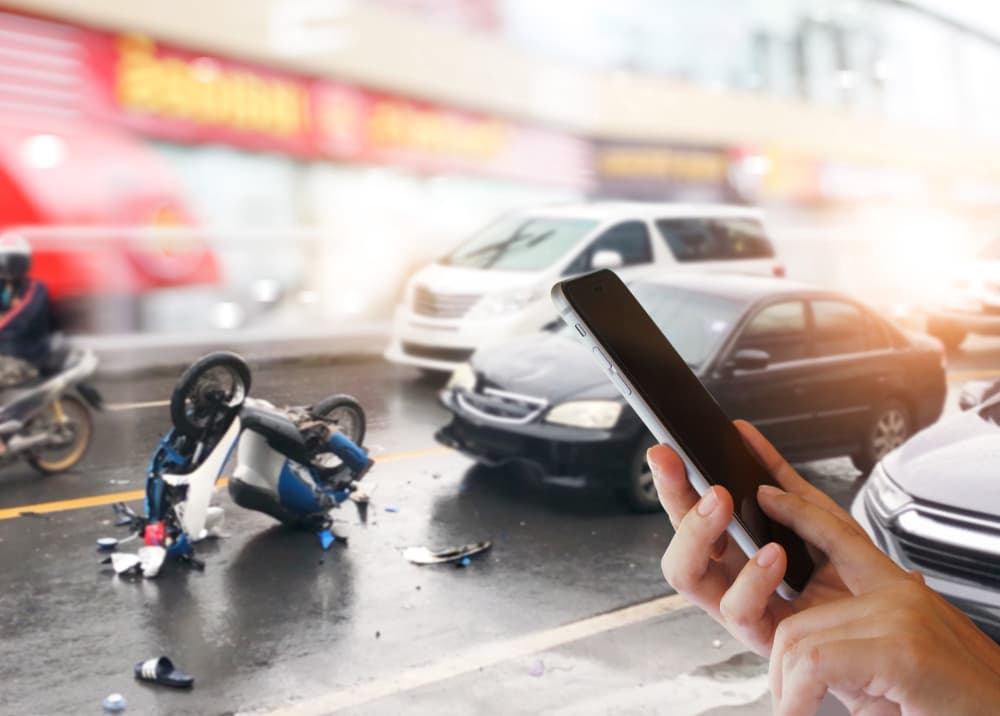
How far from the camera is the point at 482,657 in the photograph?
3.68m

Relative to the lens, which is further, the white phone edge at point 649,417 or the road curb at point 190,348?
the road curb at point 190,348

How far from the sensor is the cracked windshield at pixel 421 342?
3635 mm

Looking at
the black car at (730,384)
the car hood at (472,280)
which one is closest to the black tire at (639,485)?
the black car at (730,384)

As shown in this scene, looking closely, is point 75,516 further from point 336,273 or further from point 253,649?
point 336,273

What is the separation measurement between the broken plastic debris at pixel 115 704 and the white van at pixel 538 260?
1.86m

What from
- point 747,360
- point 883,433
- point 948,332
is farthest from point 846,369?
point 948,332

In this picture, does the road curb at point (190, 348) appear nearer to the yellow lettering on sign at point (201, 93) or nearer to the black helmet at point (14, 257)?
the black helmet at point (14, 257)

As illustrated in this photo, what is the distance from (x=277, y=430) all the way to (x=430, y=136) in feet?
4.28

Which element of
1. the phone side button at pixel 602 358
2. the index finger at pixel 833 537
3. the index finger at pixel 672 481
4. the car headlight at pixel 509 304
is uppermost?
the phone side button at pixel 602 358

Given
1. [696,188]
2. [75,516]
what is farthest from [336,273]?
[696,188]

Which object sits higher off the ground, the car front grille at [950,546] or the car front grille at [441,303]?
the car front grille at [441,303]

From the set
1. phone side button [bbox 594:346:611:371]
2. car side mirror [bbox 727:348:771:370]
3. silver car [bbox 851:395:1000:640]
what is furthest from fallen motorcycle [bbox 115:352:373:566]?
phone side button [bbox 594:346:611:371]

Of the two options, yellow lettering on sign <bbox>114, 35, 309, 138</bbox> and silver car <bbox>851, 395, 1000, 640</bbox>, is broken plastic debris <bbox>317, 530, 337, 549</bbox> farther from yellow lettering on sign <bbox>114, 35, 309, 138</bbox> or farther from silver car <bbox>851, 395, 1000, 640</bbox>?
silver car <bbox>851, 395, 1000, 640</bbox>

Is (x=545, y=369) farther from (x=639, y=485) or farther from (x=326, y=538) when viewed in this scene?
(x=326, y=538)
